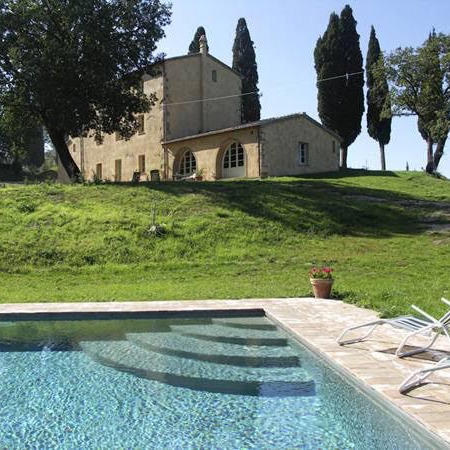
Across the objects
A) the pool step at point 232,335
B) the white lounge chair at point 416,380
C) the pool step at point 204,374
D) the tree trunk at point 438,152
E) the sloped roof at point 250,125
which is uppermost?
the sloped roof at point 250,125

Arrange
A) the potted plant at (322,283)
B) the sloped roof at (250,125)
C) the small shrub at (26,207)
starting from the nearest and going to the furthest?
the potted plant at (322,283) → the small shrub at (26,207) → the sloped roof at (250,125)

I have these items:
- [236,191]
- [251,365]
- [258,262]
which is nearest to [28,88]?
[236,191]

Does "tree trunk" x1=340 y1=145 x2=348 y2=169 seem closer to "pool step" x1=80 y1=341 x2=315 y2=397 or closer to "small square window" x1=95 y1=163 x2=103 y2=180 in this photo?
"small square window" x1=95 y1=163 x2=103 y2=180

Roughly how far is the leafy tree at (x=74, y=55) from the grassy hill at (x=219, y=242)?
14.4 ft

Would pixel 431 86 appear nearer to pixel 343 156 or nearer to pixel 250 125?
pixel 343 156

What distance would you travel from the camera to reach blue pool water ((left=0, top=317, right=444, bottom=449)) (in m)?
4.73

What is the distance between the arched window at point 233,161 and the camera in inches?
1257

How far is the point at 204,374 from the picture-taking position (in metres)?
6.81

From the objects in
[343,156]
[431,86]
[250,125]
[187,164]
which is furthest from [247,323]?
[343,156]

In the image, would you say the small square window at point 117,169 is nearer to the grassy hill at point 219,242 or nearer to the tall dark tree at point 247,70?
the tall dark tree at point 247,70

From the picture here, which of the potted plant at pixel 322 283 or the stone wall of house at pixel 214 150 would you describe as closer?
Answer: the potted plant at pixel 322 283

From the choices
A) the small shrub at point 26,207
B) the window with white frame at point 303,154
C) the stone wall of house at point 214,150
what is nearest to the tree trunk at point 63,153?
the small shrub at point 26,207

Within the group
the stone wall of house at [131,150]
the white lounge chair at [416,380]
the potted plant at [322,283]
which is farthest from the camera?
the stone wall of house at [131,150]

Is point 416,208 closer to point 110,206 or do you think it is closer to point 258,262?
point 258,262
